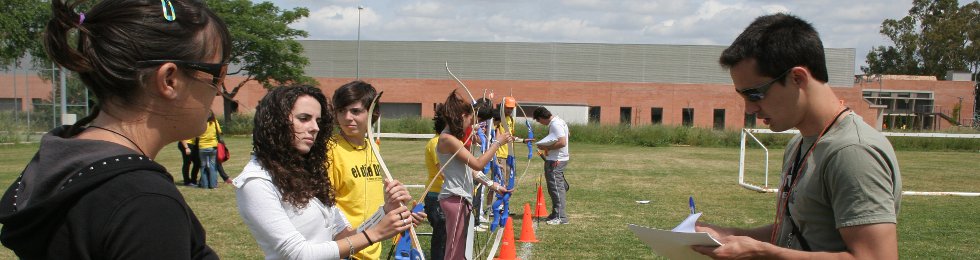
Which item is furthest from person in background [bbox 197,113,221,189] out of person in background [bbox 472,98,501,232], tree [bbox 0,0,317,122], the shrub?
tree [bbox 0,0,317,122]

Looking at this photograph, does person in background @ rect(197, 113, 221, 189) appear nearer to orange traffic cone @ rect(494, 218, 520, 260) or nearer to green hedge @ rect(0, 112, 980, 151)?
orange traffic cone @ rect(494, 218, 520, 260)

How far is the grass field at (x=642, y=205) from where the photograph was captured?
8.62 m

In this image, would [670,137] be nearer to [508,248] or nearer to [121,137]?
[508,248]

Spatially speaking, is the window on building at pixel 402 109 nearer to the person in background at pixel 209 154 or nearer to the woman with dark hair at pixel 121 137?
the person in background at pixel 209 154

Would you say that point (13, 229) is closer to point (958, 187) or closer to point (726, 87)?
point (958, 187)

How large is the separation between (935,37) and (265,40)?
54.5m

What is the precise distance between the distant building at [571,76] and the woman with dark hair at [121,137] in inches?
2144

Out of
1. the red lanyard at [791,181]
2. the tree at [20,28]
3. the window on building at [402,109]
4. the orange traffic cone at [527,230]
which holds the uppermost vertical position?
the tree at [20,28]

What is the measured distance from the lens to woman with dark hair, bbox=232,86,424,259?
108 inches

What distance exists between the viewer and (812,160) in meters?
2.29

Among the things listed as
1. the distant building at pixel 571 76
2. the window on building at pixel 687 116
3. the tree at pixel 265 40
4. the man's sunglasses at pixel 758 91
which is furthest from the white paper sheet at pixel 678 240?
the window on building at pixel 687 116

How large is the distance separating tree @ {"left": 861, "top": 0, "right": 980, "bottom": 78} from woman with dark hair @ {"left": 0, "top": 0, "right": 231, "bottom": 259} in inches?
2772

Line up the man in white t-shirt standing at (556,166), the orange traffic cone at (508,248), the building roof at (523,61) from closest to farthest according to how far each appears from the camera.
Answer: the orange traffic cone at (508,248) < the man in white t-shirt standing at (556,166) < the building roof at (523,61)

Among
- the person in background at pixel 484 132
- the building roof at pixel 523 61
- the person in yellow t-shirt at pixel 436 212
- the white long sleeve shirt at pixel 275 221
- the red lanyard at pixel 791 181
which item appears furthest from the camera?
the building roof at pixel 523 61
